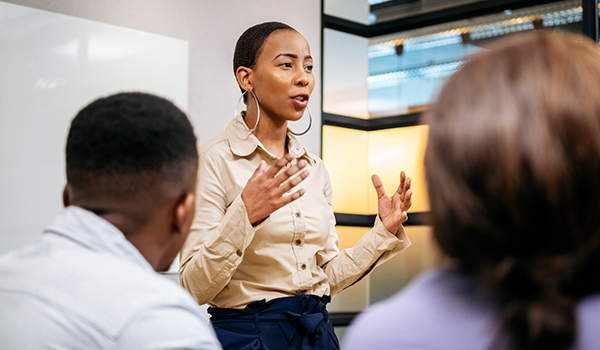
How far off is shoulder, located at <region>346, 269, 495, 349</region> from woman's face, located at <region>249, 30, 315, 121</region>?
1.20 meters

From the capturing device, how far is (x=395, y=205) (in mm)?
1747

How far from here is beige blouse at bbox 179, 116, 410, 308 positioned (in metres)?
1.42

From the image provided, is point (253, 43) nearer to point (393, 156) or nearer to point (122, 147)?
point (122, 147)

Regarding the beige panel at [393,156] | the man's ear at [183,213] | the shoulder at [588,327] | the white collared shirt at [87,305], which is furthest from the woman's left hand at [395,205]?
the beige panel at [393,156]

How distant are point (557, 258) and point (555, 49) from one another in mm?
203

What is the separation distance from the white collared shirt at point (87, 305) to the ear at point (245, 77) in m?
1.09

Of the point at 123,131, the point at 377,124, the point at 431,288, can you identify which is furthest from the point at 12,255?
the point at 377,124

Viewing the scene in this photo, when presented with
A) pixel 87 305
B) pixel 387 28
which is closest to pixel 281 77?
pixel 87 305

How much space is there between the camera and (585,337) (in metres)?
0.51

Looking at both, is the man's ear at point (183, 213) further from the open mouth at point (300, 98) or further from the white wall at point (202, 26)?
the white wall at point (202, 26)

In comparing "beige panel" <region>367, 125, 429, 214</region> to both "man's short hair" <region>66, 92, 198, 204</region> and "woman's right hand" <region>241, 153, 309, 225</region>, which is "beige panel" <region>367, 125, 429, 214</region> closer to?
"woman's right hand" <region>241, 153, 309, 225</region>

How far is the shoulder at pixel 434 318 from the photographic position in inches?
21.0

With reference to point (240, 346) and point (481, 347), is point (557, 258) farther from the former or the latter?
point (240, 346)

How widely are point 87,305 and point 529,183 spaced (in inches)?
20.5
